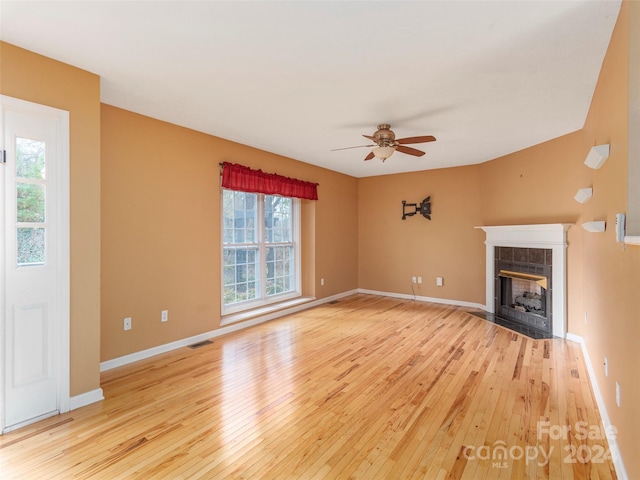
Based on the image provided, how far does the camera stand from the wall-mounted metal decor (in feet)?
20.0

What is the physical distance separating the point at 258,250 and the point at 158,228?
168cm

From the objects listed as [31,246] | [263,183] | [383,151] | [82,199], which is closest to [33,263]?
[31,246]

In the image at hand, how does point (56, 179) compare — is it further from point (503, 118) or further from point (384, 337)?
point (503, 118)

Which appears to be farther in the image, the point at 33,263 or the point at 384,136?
the point at 384,136

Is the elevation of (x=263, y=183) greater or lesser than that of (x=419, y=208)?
greater

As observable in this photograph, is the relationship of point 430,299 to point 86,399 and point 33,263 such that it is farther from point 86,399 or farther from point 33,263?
point 33,263

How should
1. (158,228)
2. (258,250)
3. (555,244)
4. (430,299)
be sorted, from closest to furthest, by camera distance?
(158,228) < (555,244) < (258,250) < (430,299)

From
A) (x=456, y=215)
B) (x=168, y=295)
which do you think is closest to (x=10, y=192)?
(x=168, y=295)

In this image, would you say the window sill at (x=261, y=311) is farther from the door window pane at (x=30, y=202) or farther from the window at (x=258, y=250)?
the door window pane at (x=30, y=202)

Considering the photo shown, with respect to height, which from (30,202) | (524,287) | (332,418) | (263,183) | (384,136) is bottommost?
(332,418)

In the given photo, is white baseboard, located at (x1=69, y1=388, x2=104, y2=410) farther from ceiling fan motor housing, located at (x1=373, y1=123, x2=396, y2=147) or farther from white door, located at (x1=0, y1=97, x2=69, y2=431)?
ceiling fan motor housing, located at (x1=373, y1=123, x2=396, y2=147)

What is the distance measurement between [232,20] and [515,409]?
327 cm

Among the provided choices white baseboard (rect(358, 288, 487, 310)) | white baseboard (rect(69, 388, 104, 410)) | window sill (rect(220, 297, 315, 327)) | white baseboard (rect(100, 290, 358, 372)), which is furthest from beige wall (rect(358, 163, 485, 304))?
white baseboard (rect(69, 388, 104, 410))

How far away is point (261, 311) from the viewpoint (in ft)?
15.8
